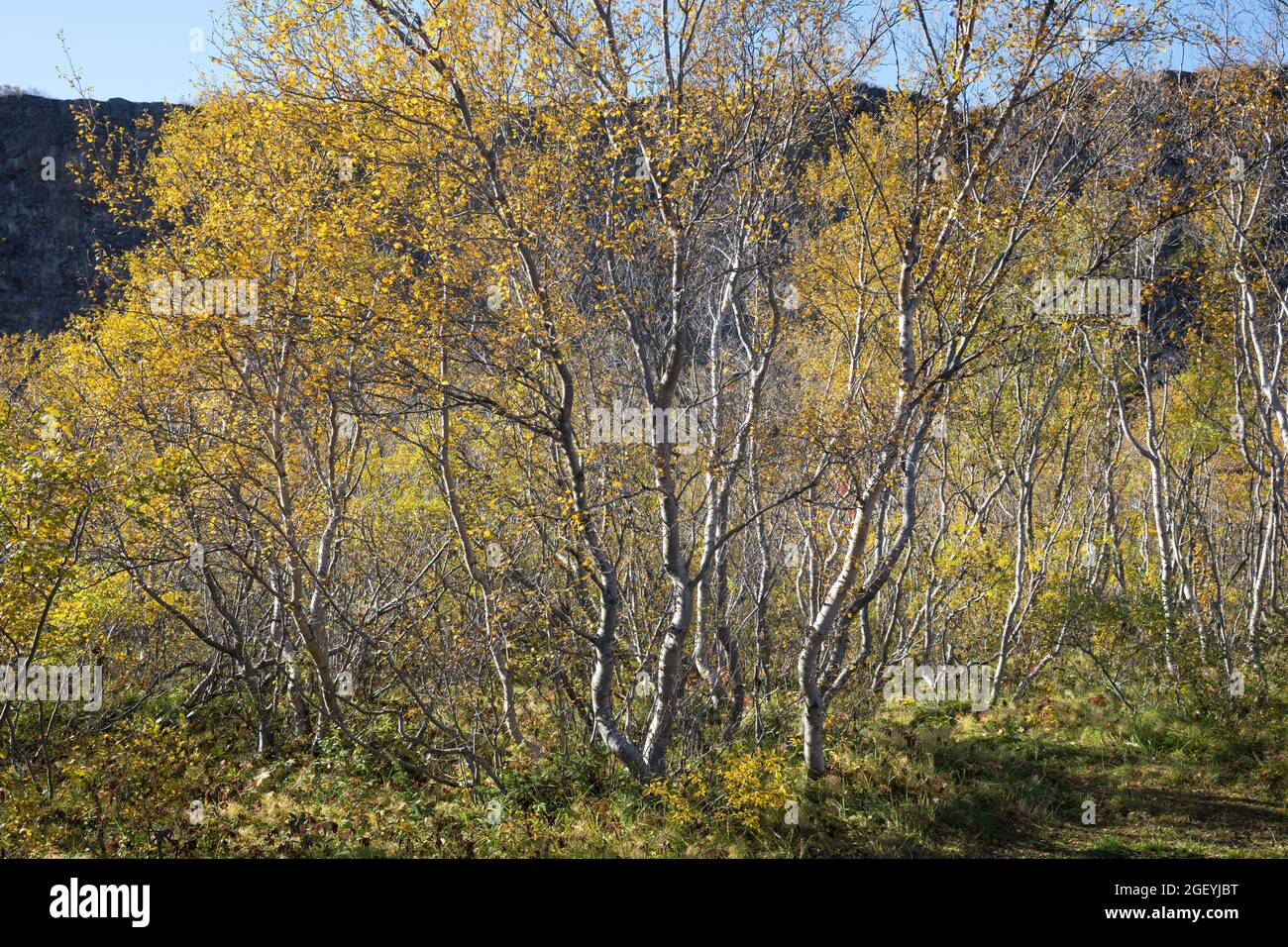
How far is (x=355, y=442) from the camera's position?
8.87 metres

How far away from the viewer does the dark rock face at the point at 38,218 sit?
46.1 m

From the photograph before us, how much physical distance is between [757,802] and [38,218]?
56100 mm

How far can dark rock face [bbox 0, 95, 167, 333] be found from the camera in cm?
4606

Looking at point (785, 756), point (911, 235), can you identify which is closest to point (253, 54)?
point (911, 235)

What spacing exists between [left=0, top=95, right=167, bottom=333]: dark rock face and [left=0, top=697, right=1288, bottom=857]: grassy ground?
4693 cm

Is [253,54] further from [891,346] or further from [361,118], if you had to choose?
[891,346]

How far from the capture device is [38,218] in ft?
155

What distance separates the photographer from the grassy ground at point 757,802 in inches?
252

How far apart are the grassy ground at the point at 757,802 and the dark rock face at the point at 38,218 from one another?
4693 centimetres

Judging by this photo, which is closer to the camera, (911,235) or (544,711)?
(911,235)

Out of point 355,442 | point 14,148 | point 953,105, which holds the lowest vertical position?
point 355,442

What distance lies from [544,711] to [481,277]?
4988 mm

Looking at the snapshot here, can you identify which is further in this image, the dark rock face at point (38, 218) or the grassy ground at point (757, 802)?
the dark rock face at point (38, 218)

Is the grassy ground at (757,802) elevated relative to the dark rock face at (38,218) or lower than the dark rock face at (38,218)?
lower
